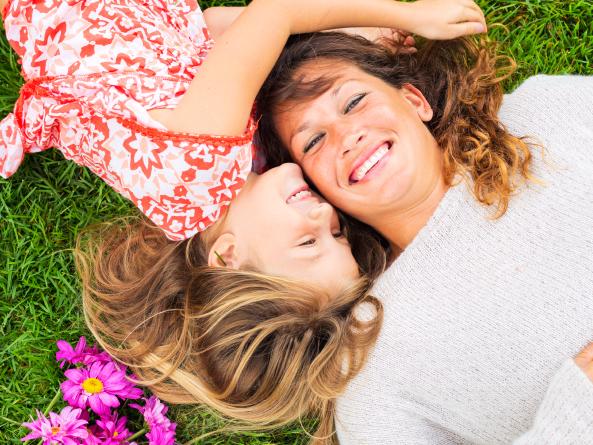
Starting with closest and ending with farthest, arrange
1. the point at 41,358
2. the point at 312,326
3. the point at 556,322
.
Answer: the point at 556,322 < the point at 312,326 < the point at 41,358

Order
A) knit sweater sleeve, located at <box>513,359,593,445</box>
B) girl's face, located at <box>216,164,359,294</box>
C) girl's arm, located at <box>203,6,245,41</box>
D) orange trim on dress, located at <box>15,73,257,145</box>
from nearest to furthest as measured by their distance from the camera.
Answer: knit sweater sleeve, located at <box>513,359,593,445</box> → orange trim on dress, located at <box>15,73,257,145</box> → girl's face, located at <box>216,164,359,294</box> → girl's arm, located at <box>203,6,245,41</box>

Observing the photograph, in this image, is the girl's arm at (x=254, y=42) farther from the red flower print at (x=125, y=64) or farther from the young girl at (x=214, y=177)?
the red flower print at (x=125, y=64)

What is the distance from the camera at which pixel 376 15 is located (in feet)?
7.54

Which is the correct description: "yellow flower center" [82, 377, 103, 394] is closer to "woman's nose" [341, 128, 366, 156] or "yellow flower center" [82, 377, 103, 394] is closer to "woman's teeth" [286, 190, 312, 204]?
"woman's teeth" [286, 190, 312, 204]

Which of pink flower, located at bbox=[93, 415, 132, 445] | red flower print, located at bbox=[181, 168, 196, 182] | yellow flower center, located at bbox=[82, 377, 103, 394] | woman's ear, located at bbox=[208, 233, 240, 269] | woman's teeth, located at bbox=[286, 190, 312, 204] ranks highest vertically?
red flower print, located at bbox=[181, 168, 196, 182]

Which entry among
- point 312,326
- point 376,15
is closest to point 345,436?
point 312,326

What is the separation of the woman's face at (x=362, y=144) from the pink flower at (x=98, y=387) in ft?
3.17

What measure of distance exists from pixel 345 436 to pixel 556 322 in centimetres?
75

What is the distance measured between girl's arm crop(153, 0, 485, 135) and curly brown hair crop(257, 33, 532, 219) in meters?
0.11

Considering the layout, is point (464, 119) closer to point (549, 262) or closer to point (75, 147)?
point (549, 262)

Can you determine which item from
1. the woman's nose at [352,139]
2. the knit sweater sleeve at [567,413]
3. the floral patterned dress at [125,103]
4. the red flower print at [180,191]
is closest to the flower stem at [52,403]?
the floral patterned dress at [125,103]

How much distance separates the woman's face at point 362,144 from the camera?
2.14 m

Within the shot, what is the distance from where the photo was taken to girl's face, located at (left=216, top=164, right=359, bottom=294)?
2.17 m

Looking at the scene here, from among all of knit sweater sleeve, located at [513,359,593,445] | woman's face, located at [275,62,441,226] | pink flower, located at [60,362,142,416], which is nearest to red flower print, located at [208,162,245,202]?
woman's face, located at [275,62,441,226]
